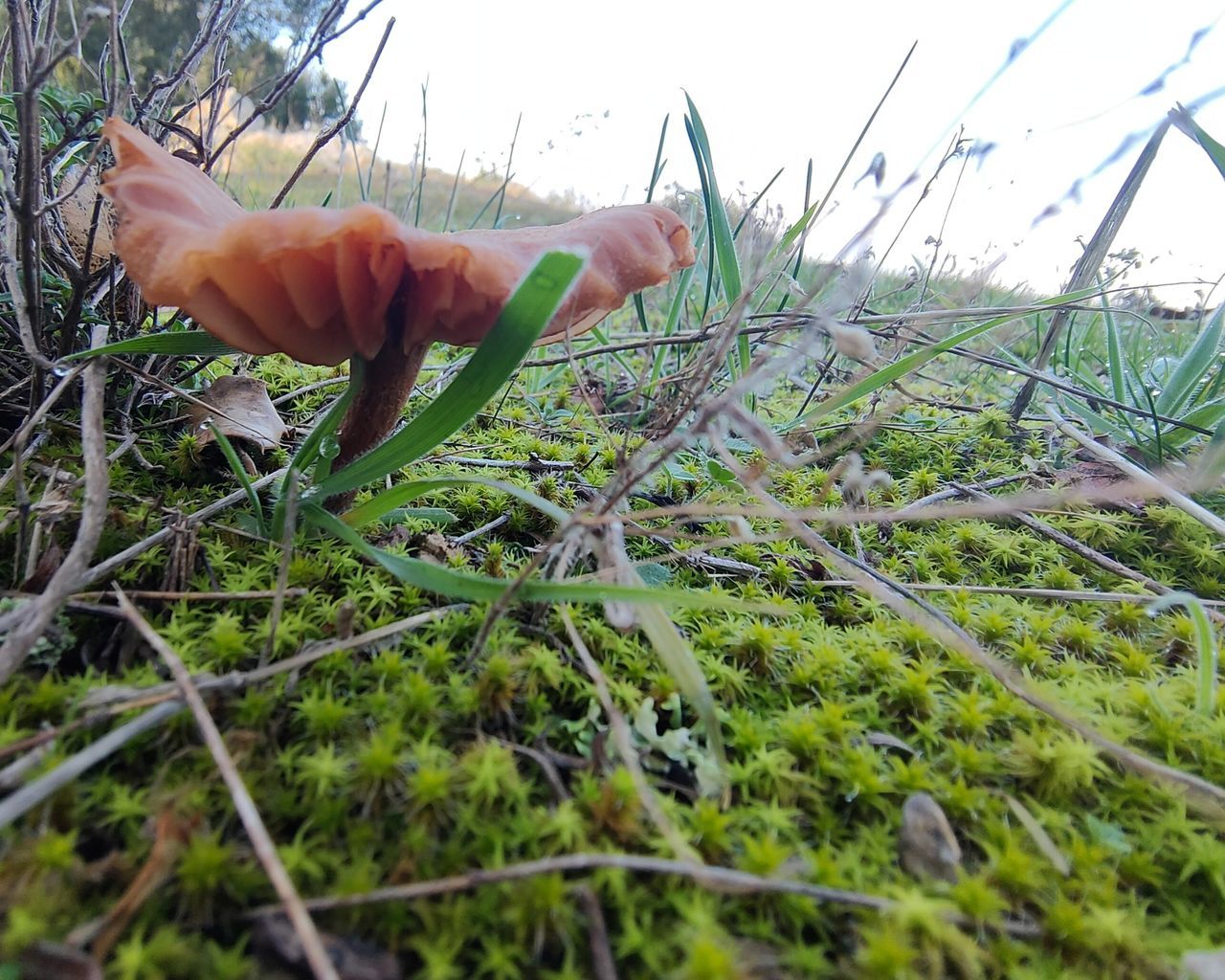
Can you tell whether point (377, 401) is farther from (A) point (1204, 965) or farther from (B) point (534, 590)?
(A) point (1204, 965)

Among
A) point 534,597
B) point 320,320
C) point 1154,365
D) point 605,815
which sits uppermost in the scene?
point 1154,365

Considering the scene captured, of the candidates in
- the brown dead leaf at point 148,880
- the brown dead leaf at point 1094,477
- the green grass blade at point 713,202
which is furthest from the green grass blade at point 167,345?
the brown dead leaf at point 1094,477

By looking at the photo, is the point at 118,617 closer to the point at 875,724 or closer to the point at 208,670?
the point at 208,670

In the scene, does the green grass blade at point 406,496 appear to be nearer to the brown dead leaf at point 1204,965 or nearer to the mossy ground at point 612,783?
the mossy ground at point 612,783

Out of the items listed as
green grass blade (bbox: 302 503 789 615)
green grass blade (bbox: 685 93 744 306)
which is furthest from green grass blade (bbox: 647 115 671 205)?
green grass blade (bbox: 302 503 789 615)

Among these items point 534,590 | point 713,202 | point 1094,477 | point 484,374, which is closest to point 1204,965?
point 534,590

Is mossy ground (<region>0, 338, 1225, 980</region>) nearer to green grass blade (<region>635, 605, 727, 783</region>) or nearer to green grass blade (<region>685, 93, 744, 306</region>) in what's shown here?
green grass blade (<region>635, 605, 727, 783</region>)

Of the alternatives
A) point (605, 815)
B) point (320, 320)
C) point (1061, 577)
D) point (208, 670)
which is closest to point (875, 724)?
point (605, 815)
